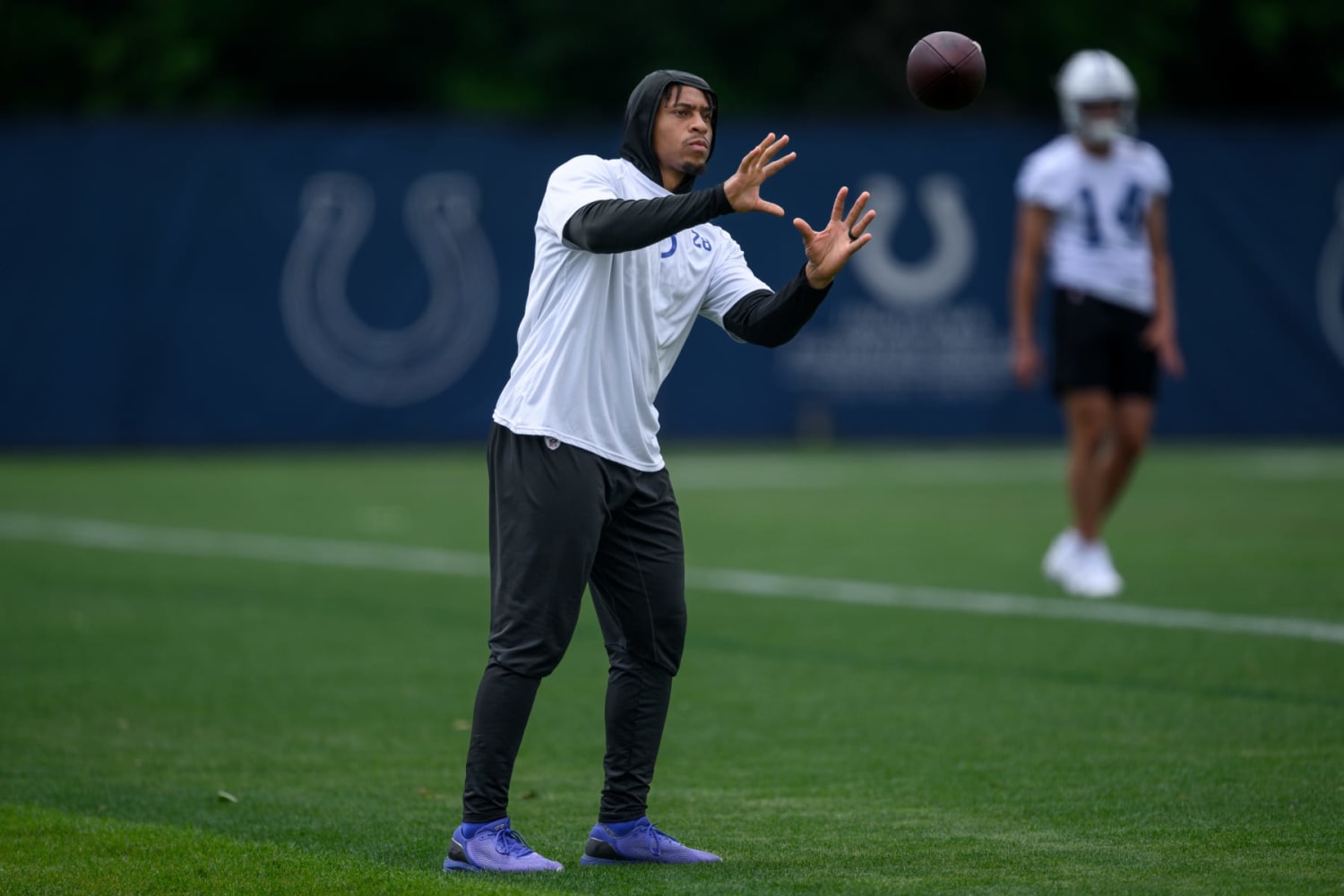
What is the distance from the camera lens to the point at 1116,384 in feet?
36.2

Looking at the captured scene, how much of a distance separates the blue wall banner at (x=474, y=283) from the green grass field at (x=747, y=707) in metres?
5.40

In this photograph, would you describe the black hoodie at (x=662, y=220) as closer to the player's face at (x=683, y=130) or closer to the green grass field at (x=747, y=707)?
the player's face at (x=683, y=130)

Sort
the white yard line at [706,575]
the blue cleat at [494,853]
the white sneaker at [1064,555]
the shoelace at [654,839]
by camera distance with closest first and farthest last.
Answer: the blue cleat at [494,853]
the shoelace at [654,839]
the white yard line at [706,575]
the white sneaker at [1064,555]

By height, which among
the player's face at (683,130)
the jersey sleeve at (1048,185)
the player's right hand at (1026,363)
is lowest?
the player's right hand at (1026,363)

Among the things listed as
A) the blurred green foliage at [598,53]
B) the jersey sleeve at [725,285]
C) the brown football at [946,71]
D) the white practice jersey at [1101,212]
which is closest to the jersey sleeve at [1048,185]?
the white practice jersey at [1101,212]

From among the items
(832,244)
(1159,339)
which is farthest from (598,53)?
(832,244)

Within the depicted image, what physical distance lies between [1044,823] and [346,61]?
27.4 metres

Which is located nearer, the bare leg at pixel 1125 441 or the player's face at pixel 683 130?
the player's face at pixel 683 130

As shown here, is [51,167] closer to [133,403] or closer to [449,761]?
[133,403]

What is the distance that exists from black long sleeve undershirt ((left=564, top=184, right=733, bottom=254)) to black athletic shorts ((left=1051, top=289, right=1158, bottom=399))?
6166 millimetres

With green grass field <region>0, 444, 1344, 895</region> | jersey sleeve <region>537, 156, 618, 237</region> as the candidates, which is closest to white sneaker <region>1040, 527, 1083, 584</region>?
green grass field <region>0, 444, 1344, 895</region>

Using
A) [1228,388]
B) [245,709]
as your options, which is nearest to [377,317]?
[1228,388]

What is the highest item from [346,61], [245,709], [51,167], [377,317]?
[346,61]

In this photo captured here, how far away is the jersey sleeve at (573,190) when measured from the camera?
17.2 ft
